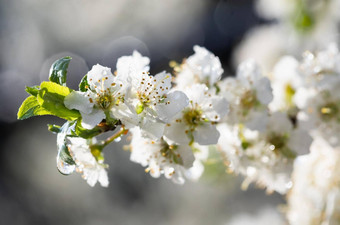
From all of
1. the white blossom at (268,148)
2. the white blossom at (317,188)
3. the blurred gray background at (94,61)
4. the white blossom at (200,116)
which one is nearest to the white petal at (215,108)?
the white blossom at (200,116)

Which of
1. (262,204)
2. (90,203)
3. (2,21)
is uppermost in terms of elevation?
(2,21)

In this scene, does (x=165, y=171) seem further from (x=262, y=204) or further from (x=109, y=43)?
(x=109, y=43)

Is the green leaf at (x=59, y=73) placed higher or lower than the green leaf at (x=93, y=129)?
higher

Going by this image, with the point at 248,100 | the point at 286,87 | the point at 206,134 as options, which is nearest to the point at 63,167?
the point at 206,134

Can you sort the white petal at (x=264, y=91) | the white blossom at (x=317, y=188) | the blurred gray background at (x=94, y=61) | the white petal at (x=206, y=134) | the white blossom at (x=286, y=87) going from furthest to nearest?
the blurred gray background at (x=94, y=61) → the white blossom at (x=317, y=188) → the white blossom at (x=286, y=87) → the white petal at (x=264, y=91) → the white petal at (x=206, y=134)

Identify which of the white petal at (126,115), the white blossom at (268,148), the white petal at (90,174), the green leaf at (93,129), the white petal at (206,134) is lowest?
the white petal at (90,174)

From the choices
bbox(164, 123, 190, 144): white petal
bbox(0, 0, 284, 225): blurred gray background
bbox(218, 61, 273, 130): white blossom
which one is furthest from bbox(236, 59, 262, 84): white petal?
bbox(0, 0, 284, 225): blurred gray background

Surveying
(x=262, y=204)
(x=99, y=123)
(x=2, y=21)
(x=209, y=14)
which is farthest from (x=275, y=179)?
(x=2, y=21)

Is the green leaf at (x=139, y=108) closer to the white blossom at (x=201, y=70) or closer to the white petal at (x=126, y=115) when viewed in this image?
the white petal at (x=126, y=115)
